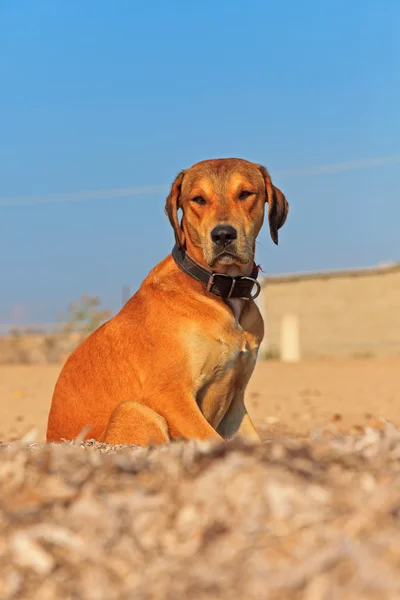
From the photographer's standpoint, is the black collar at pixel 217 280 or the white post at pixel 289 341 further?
the white post at pixel 289 341

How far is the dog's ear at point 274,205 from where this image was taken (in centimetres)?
591

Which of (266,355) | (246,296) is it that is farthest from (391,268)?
(246,296)

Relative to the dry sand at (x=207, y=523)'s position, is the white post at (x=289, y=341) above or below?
below

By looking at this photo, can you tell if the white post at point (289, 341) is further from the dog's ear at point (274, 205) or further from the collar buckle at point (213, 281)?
the collar buckle at point (213, 281)

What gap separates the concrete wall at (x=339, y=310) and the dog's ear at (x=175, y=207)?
76.5 feet

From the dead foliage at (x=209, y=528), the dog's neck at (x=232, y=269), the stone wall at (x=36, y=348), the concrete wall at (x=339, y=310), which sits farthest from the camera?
the concrete wall at (x=339, y=310)

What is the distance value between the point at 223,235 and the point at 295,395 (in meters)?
8.45

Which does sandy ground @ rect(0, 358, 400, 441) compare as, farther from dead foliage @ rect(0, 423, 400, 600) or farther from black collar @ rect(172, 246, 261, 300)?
dead foliage @ rect(0, 423, 400, 600)

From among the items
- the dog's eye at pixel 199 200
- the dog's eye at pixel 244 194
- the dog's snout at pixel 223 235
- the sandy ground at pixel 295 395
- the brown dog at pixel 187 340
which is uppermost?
the dog's eye at pixel 244 194

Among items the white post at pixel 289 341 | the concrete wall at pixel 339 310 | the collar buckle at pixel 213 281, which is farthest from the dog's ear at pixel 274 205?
the concrete wall at pixel 339 310

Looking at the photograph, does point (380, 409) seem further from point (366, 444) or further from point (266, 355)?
point (266, 355)

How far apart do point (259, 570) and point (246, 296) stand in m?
3.52

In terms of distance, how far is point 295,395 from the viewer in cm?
1352

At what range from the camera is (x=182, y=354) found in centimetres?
525
